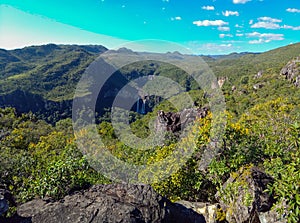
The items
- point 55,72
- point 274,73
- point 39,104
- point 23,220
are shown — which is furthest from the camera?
point 55,72

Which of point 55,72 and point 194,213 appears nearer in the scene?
point 194,213

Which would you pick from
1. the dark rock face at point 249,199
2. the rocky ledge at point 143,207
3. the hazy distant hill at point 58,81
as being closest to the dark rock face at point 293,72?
the hazy distant hill at point 58,81

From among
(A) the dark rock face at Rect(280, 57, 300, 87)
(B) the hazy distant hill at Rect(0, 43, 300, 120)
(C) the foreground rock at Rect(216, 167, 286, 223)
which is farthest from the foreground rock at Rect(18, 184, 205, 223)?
(A) the dark rock face at Rect(280, 57, 300, 87)

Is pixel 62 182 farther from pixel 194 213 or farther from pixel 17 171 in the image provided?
pixel 17 171

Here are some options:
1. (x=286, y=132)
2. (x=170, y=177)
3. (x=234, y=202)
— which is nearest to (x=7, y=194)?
(x=170, y=177)

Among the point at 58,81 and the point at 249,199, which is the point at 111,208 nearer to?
the point at 249,199

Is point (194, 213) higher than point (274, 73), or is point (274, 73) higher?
point (274, 73)

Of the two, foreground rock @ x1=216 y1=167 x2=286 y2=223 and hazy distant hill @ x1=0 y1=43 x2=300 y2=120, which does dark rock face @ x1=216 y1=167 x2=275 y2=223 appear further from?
hazy distant hill @ x1=0 y1=43 x2=300 y2=120

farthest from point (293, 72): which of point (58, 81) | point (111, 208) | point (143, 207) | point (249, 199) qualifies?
point (58, 81)
